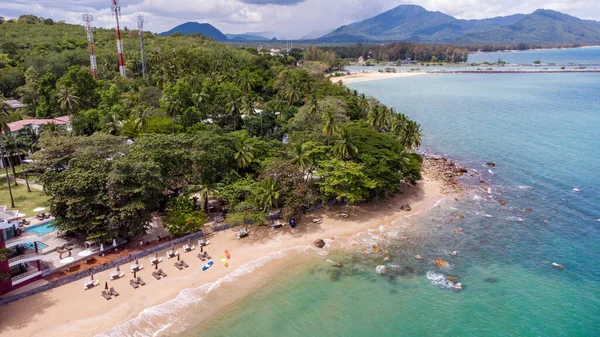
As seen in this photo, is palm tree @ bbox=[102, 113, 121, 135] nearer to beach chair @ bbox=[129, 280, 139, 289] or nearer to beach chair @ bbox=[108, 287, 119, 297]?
beach chair @ bbox=[129, 280, 139, 289]

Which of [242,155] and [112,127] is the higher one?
[112,127]

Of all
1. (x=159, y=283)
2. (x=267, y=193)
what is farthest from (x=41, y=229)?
(x=267, y=193)

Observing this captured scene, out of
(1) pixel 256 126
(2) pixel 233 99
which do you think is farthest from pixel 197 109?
(1) pixel 256 126

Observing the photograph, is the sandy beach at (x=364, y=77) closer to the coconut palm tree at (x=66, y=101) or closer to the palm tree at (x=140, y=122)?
the coconut palm tree at (x=66, y=101)

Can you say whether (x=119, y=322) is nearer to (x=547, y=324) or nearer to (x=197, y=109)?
(x=547, y=324)

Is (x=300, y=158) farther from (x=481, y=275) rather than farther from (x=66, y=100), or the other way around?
(x=66, y=100)

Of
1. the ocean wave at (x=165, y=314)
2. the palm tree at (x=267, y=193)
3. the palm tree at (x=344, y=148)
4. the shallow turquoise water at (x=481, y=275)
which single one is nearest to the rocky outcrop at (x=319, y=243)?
the shallow turquoise water at (x=481, y=275)
